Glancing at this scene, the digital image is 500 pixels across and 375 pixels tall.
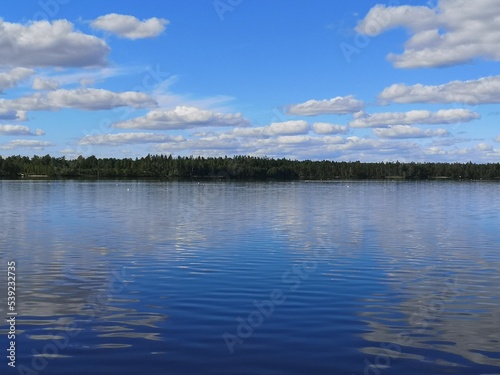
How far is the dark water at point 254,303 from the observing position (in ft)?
56.4

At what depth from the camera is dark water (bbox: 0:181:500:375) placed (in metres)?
17.2

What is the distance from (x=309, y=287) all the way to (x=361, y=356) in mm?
10252

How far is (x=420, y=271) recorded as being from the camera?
A: 109ft

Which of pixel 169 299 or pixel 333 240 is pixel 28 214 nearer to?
pixel 333 240

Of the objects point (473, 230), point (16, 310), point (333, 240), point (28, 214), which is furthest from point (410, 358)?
point (28, 214)

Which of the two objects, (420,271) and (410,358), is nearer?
(410,358)

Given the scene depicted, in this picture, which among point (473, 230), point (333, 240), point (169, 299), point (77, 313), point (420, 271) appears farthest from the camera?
point (473, 230)

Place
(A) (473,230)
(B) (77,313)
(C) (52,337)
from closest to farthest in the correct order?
(C) (52,337)
(B) (77,313)
(A) (473,230)

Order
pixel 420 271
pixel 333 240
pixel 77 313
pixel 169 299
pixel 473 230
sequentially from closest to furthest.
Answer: pixel 77 313
pixel 169 299
pixel 420 271
pixel 333 240
pixel 473 230

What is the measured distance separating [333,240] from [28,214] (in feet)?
144

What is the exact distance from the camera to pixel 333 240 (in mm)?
48156

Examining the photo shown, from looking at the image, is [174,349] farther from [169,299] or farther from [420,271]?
[420,271]

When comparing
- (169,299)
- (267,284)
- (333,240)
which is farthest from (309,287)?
(333,240)

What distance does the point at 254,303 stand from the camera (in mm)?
24297
